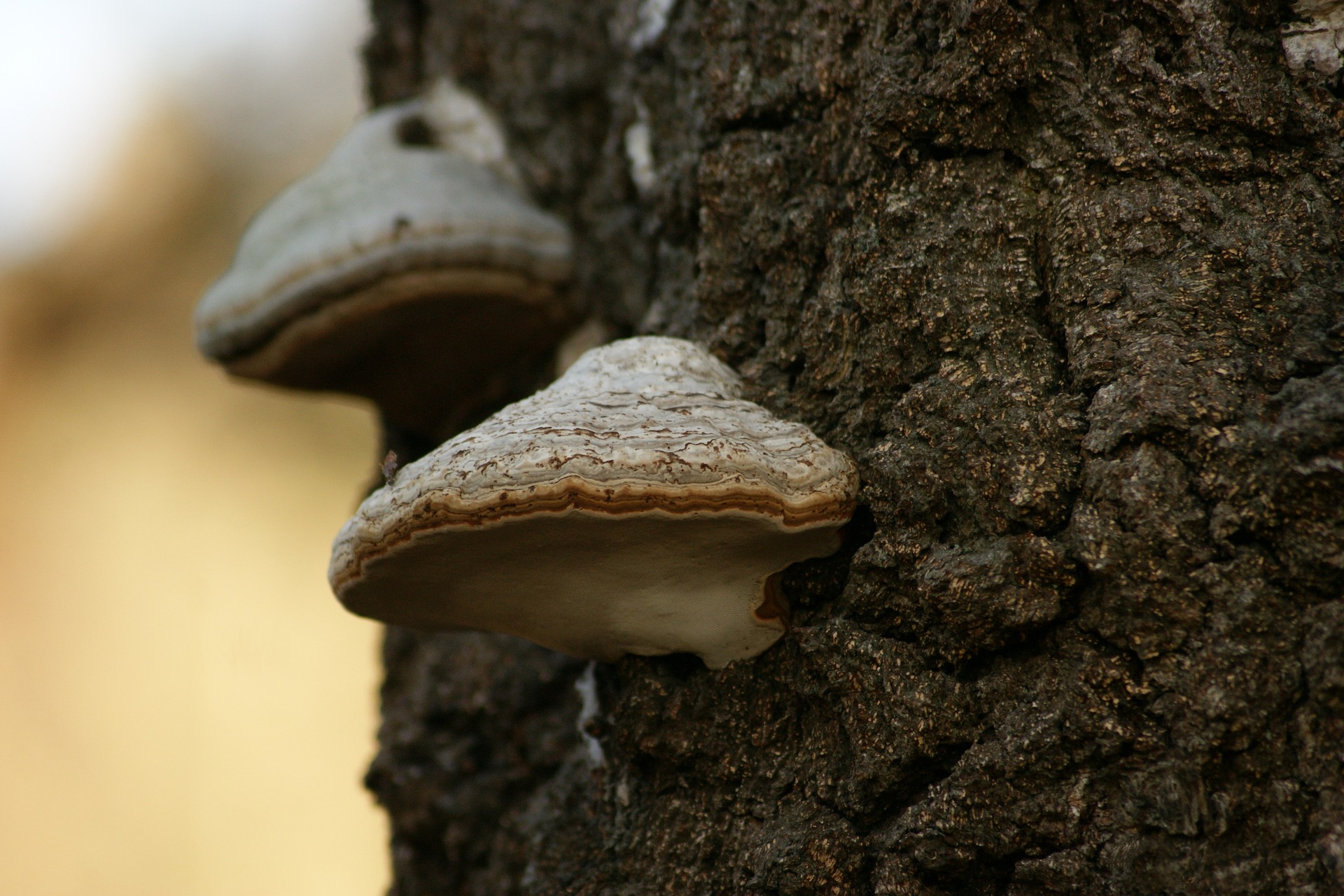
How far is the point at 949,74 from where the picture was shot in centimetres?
196

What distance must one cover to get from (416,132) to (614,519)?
8.23 ft

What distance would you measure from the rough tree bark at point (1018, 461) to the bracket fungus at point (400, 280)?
2.73 ft

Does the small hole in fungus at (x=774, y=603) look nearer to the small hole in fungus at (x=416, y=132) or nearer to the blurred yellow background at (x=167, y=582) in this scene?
the small hole in fungus at (x=416, y=132)

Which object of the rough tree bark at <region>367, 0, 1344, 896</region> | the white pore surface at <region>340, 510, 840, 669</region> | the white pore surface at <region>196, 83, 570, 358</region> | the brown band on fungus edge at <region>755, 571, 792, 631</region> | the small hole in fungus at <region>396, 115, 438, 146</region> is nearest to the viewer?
the rough tree bark at <region>367, 0, 1344, 896</region>

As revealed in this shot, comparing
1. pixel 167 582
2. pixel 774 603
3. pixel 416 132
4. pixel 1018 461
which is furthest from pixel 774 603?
pixel 167 582

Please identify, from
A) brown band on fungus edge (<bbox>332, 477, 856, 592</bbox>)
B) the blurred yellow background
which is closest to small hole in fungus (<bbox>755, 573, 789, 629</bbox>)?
brown band on fungus edge (<bbox>332, 477, 856, 592</bbox>)

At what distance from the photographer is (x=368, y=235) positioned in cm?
290

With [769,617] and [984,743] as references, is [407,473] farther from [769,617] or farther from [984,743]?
[984,743]

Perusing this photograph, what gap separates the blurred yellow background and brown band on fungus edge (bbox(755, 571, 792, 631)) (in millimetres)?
7702

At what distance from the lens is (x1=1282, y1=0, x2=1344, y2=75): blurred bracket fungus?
5.93 feet

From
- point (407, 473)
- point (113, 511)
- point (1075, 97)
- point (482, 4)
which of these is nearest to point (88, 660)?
point (113, 511)

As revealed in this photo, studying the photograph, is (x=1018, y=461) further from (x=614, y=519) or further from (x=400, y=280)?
(x=400, y=280)

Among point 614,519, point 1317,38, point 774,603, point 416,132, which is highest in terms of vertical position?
point 416,132

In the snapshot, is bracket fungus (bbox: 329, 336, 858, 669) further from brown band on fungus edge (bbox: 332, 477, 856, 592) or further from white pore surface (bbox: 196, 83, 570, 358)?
white pore surface (bbox: 196, 83, 570, 358)
